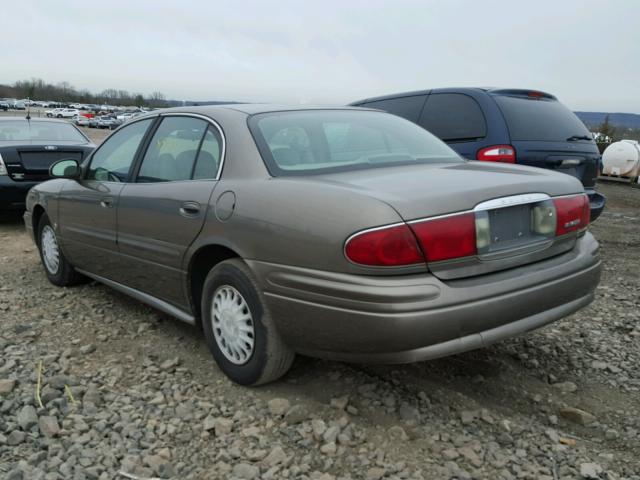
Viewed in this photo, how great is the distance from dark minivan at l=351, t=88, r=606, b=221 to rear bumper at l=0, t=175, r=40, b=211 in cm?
505

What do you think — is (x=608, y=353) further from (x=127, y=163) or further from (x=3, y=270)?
(x=3, y=270)

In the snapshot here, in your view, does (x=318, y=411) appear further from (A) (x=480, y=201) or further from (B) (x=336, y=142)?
(B) (x=336, y=142)

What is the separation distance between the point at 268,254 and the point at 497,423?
1.31m

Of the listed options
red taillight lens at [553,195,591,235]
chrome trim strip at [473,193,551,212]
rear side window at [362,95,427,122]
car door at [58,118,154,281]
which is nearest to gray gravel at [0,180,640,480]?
car door at [58,118,154,281]

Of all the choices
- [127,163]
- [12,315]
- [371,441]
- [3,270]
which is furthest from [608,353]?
[3,270]

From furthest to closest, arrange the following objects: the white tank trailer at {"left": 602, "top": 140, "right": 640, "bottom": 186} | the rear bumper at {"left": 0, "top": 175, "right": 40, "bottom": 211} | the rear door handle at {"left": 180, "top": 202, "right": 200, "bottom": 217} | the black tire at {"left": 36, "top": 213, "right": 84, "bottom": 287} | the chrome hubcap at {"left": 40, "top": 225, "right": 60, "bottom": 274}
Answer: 1. the white tank trailer at {"left": 602, "top": 140, "right": 640, "bottom": 186}
2. the rear bumper at {"left": 0, "top": 175, "right": 40, "bottom": 211}
3. the chrome hubcap at {"left": 40, "top": 225, "right": 60, "bottom": 274}
4. the black tire at {"left": 36, "top": 213, "right": 84, "bottom": 287}
5. the rear door handle at {"left": 180, "top": 202, "right": 200, "bottom": 217}

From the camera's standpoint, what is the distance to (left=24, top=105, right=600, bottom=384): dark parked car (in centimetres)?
244

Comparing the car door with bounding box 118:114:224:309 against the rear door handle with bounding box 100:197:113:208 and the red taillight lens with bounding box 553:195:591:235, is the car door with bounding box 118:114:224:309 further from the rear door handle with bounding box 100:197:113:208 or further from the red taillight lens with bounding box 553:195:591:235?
the red taillight lens with bounding box 553:195:591:235

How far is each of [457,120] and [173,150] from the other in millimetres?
3007

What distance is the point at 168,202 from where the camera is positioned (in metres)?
3.43

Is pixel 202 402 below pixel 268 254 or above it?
below

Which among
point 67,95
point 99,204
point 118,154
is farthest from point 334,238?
point 67,95

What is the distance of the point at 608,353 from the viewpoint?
11.8 feet

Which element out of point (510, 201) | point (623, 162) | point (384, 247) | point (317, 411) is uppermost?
point (510, 201)
